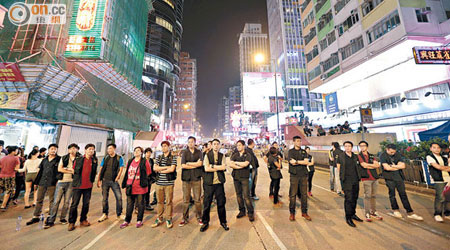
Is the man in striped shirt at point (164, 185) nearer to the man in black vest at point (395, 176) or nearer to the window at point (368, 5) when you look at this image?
the man in black vest at point (395, 176)

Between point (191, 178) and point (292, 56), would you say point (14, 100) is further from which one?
point (292, 56)

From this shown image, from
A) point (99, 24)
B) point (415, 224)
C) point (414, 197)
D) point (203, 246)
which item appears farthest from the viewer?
point (99, 24)

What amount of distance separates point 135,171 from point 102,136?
11768 millimetres

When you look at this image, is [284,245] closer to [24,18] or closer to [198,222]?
[198,222]

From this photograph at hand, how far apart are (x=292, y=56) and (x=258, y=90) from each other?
36.5 metres

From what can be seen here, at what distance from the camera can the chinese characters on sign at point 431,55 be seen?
9462mm

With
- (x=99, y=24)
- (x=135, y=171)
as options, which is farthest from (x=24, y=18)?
(x=135, y=171)

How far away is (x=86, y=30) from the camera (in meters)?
12.2

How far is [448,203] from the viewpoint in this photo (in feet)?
15.3

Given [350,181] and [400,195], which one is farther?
[400,195]

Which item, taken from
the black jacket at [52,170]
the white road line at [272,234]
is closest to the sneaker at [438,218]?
the white road line at [272,234]

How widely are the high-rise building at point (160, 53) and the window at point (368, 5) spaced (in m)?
44.4

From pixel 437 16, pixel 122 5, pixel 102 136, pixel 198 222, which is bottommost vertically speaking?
pixel 198 222

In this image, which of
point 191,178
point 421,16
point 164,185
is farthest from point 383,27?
point 164,185
